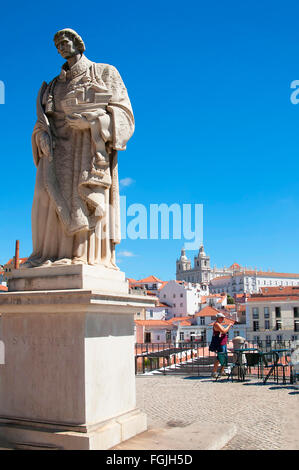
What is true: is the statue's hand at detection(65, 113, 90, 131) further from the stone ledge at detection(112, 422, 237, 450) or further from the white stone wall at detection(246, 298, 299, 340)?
the white stone wall at detection(246, 298, 299, 340)

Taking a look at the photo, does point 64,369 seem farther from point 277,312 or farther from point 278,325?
point 277,312

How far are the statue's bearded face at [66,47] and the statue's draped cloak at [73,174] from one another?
150 millimetres

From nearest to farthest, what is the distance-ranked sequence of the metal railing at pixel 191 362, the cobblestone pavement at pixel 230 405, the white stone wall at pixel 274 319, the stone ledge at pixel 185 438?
the stone ledge at pixel 185 438 < the cobblestone pavement at pixel 230 405 < the metal railing at pixel 191 362 < the white stone wall at pixel 274 319

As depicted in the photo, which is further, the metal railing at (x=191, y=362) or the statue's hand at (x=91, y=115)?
the metal railing at (x=191, y=362)

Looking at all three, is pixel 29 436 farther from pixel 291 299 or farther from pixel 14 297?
pixel 291 299

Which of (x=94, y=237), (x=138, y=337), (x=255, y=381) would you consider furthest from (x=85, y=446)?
(x=138, y=337)

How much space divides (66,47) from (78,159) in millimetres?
1454

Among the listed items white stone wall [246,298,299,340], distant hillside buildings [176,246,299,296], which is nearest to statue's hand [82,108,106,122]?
white stone wall [246,298,299,340]

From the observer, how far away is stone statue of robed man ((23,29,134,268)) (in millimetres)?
5148

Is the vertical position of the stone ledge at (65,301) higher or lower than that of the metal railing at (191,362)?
higher

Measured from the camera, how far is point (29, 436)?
14.8ft

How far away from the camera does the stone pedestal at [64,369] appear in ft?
14.5

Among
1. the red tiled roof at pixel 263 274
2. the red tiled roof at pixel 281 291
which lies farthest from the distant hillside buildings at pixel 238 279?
the red tiled roof at pixel 281 291

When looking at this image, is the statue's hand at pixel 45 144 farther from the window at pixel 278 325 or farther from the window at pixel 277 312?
the window at pixel 277 312
